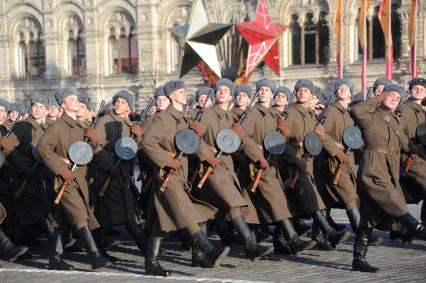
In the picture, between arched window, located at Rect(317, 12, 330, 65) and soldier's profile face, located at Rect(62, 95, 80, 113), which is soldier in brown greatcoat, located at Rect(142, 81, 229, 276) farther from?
arched window, located at Rect(317, 12, 330, 65)

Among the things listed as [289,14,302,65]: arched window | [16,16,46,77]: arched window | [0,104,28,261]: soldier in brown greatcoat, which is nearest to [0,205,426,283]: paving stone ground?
[0,104,28,261]: soldier in brown greatcoat

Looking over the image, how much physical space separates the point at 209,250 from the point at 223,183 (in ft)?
2.59

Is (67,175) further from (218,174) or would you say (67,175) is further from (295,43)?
(295,43)

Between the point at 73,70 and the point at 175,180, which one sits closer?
the point at 175,180

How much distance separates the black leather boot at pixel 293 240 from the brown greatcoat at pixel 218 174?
452mm

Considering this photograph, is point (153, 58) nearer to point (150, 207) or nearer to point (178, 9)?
point (178, 9)

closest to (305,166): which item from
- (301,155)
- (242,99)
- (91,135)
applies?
(301,155)

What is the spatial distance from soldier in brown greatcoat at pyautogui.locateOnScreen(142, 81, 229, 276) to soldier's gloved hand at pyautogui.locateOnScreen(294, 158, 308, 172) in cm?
125

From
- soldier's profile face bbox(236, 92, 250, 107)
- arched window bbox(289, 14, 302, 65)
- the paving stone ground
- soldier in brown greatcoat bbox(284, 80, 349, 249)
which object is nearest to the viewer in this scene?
the paving stone ground

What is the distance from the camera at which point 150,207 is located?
24.7 ft

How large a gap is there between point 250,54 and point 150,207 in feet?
46.7

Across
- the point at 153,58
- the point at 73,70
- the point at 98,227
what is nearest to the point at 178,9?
the point at 153,58

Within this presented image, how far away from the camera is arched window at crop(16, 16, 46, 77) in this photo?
34.7 meters

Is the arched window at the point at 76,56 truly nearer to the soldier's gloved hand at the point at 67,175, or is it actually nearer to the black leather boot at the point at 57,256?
the black leather boot at the point at 57,256
